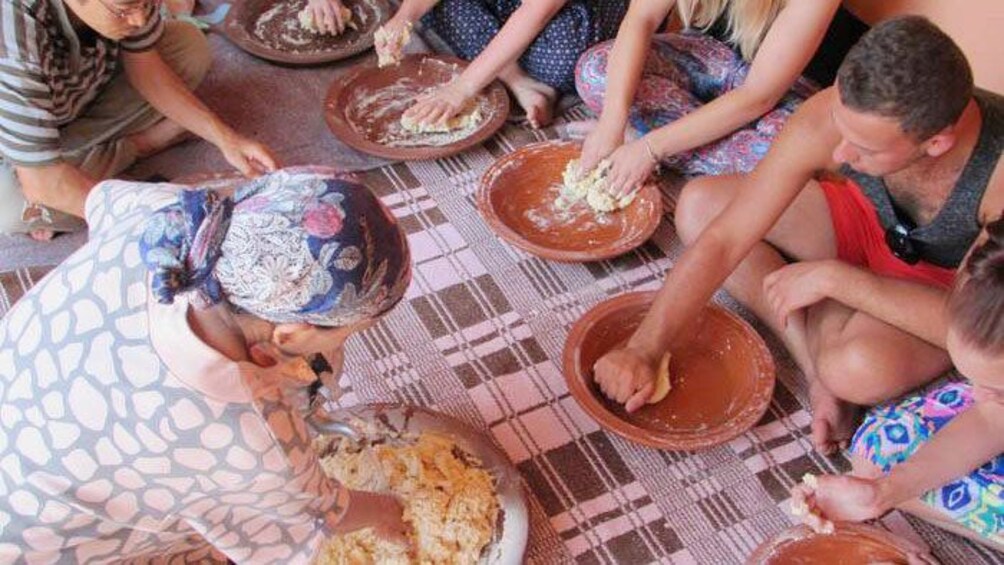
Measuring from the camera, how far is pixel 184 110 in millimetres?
2146

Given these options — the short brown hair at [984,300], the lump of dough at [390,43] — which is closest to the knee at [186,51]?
the lump of dough at [390,43]

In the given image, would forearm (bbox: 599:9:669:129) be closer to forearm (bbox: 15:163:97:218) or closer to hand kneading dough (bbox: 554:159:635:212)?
hand kneading dough (bbox: 554:159:635:212)

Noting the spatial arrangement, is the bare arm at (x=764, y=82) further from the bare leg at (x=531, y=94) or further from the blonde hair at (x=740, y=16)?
the bare leg at (x=531, y=94)

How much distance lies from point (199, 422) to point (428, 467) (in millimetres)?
602

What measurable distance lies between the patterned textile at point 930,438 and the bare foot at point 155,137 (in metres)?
1.83

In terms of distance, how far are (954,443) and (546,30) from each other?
159 centimetres

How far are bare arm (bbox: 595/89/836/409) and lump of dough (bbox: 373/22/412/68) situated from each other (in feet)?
3.93

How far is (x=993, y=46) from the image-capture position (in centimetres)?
216

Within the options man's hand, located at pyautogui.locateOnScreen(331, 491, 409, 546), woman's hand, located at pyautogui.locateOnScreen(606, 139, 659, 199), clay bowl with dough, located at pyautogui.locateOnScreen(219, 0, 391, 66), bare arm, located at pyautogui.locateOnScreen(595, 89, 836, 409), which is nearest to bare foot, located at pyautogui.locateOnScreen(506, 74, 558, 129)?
woman's hand, located at pyautogui.locateOnScreen(606, 139, 659, 199)

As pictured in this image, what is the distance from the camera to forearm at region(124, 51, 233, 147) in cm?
209

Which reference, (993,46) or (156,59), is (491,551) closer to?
(156,59)

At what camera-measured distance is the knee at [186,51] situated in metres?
2.38

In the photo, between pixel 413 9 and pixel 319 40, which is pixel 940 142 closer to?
pixel 413 9

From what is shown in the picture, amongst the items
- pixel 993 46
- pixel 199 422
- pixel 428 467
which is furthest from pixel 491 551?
pixel 993 46
